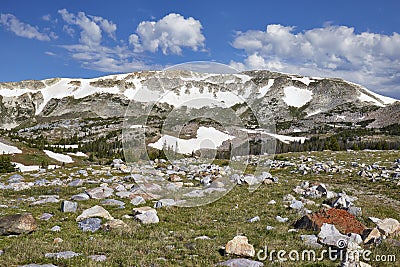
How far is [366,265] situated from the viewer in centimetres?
966

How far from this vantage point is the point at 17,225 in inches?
533

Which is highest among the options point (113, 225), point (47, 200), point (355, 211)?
point (355, 211)

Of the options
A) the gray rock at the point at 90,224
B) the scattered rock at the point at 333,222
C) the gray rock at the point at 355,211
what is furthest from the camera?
the gray rock at the point at 355,211

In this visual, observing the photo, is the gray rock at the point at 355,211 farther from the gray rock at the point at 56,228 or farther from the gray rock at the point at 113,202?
the gray rock at the point at 56,228

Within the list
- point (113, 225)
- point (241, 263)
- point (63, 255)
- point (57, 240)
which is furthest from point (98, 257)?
point (241, 263)

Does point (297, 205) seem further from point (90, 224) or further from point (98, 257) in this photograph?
point (98, 257)

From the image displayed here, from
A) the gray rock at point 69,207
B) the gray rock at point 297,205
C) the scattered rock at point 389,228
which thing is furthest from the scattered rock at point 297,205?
the gray rock at point 69,207

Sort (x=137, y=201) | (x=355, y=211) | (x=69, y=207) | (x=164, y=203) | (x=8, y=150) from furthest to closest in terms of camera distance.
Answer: (x=8, y=150) → (x=137, y=201) → (x=164, y=203) → (x=69, y=207) → (x=355, y=211)

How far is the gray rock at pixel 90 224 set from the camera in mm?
14438

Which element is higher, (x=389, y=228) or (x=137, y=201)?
(x=389, y=228)

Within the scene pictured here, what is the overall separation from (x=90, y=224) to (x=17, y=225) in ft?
9.34

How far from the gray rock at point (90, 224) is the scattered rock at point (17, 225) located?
184 cm

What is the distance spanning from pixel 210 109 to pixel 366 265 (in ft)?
36.8

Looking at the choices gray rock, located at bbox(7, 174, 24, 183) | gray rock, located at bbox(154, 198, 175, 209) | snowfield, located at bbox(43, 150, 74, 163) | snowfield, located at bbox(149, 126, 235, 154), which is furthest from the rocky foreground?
snowfield, located at bbox(43, 150, 74, 163)
